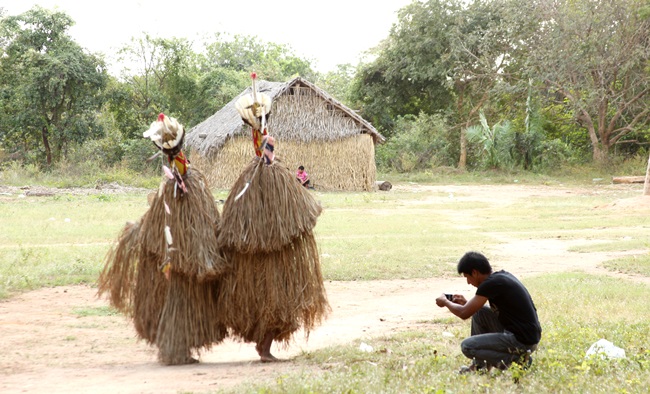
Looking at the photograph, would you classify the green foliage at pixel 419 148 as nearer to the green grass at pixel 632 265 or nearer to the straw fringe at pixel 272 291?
the green grass at pixel 632 265

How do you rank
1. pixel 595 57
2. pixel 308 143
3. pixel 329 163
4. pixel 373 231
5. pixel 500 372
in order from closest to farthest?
pixel 500 372 < pixel 373 231 < pixel 308 143 < pixel 329 163 < pixel 595 57

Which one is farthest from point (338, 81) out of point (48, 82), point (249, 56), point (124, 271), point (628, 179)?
point (124, 271)

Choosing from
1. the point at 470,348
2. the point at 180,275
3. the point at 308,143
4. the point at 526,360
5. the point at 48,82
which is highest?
the point at 48,82

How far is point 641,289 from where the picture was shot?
827 cm

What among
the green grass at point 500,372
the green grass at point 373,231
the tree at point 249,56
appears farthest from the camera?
the tree at point 249,56

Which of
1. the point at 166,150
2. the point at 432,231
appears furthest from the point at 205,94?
the point at 166,150

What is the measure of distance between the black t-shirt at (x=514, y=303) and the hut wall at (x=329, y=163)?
23101mm

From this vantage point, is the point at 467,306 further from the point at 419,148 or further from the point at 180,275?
the point at 419,148

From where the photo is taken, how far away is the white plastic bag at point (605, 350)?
16.4ft

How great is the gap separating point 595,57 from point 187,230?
27063mm

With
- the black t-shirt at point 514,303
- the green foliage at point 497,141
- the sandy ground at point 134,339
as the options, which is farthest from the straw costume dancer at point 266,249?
the green foliage at point 497,141

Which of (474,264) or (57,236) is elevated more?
(474,264)

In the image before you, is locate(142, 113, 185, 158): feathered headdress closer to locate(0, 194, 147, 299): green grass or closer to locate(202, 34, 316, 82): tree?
locate(0, 194, 147, 299): green grass

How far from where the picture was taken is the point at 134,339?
6516mm
